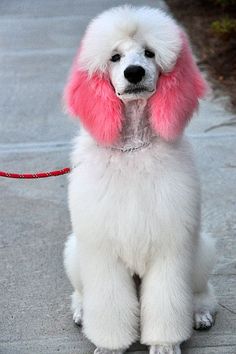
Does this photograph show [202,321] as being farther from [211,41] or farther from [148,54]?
[211,41]

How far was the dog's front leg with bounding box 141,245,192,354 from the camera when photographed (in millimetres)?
3082

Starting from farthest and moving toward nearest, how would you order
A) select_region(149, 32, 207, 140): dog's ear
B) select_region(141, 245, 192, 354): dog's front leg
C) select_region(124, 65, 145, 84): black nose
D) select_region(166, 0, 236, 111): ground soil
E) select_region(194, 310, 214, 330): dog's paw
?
select_region(166, 0, 236, 111): ground soil, select_region(194, 310, 214, 330): dog's paw, select_region(141, 245, 192, 354): dog's front leg, select_region(149, 32, 207, 140): dog's ear, select_region(124, 65, 145, 84): black nose

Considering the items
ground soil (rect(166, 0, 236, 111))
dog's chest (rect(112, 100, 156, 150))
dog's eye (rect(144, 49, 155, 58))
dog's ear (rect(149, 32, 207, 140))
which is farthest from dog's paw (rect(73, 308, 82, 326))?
ground soil (rect(166, 0, 236, 111))

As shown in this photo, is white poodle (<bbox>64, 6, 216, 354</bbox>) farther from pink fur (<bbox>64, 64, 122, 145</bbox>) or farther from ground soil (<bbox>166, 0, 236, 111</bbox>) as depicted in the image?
ground soil (<bbox>166, 0, 236, 111</bbox>)

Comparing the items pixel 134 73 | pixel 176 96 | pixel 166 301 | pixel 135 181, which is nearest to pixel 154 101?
pixel 176 96

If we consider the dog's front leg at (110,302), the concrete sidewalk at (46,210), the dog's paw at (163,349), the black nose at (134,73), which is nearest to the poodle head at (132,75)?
the black nose at (134,73)

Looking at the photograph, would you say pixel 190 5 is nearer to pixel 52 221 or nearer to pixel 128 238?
pixel 52 221

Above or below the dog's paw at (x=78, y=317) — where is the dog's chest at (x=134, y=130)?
above

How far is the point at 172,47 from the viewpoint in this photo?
292 cm

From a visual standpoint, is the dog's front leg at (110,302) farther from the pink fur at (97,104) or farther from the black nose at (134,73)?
the black nose at (134,73)

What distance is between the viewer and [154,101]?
299 cm

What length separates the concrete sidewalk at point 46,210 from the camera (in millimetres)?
3457

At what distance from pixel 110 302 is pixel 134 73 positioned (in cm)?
97

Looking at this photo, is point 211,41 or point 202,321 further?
point 211,41
